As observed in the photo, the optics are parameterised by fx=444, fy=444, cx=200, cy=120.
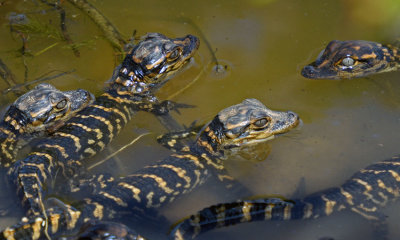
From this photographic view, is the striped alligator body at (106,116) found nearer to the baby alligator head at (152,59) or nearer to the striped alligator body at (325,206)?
the baby alligator head at (152,59)

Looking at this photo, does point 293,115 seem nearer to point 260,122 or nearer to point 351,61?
point 260,122

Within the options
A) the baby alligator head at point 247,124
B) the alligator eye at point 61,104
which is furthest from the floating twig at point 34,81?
the baby alligator head at point 247,124

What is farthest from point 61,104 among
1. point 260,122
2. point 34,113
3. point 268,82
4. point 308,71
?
point 308,71

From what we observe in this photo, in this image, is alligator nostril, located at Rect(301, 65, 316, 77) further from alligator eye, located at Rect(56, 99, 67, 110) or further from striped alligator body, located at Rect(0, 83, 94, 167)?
alligator eye, located at Rect(56, 99, 67, 110)

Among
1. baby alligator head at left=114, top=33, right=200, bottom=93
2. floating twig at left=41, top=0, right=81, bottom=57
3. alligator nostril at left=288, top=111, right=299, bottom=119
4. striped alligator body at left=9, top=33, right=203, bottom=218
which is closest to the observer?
striped alligator body at left=9, top=33, right=203, bottom=218

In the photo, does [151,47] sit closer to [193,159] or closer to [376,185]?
[193,159]

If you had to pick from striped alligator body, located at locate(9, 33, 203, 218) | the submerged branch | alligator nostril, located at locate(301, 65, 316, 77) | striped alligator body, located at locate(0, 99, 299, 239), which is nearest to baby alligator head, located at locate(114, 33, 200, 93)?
striped alligator body, located at locate(9, 33, 203, 218)
